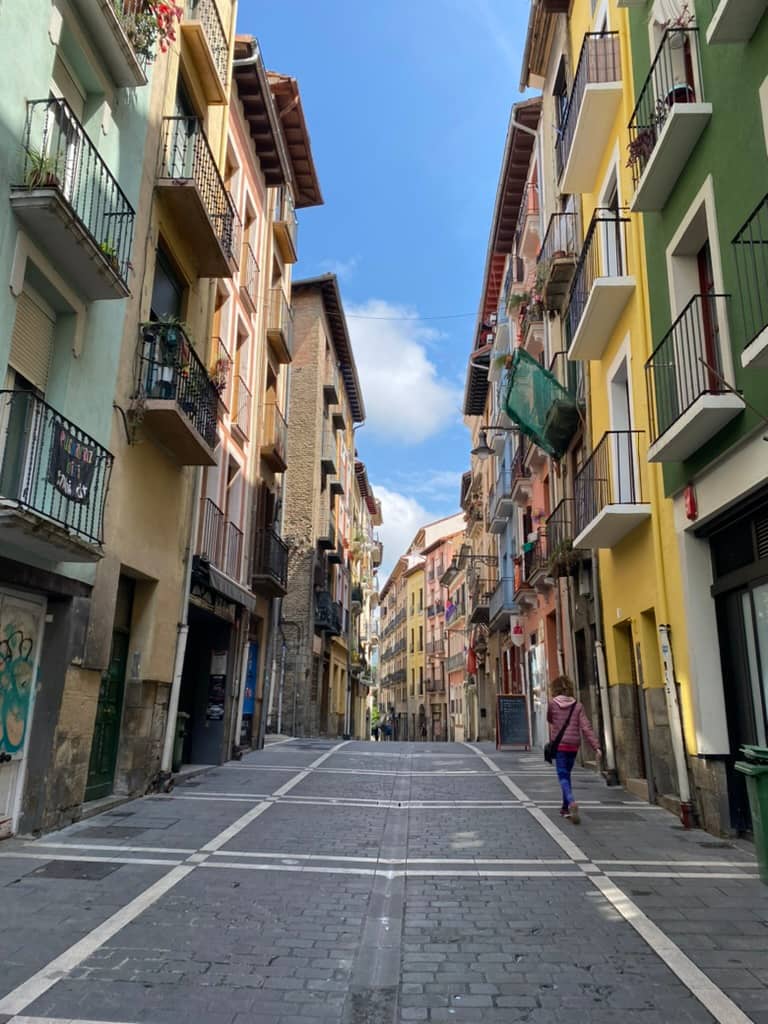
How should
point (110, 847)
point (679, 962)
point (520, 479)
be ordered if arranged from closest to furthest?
point (679, 962) < point (110, 847) < point (520, 479)

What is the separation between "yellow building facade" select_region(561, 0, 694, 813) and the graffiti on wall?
7046 mm

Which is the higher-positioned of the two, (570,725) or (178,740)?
(570,725)

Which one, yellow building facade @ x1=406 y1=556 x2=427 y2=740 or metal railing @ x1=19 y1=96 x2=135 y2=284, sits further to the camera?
yellow building facade @ x1=406 y1=556 x2=427 y2=740

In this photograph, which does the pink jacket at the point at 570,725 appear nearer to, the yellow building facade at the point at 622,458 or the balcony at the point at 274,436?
the yellow building facade at the point at 622,458

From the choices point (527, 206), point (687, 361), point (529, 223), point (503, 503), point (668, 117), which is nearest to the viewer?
point (668, 117)

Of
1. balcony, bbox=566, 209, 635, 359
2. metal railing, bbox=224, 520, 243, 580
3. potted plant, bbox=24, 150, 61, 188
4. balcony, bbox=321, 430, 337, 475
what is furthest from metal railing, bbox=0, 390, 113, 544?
balcony, bbox=321, 430, 337, 475

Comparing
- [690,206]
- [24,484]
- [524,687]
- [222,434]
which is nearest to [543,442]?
[222,434]

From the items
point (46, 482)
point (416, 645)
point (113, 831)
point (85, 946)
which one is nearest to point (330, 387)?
point (46, 482)

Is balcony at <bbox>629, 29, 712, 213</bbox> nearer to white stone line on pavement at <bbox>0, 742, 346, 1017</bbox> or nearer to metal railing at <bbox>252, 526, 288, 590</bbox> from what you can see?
white stone line on pavement at <bbox>0, 742, 346, 1017</bbox>

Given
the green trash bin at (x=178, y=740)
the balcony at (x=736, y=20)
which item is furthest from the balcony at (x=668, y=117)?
the green trash bin at (x=178, y=740)

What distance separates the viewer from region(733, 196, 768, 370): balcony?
6.28m

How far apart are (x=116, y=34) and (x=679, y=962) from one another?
10125 millimetres

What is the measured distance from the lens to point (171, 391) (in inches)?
419

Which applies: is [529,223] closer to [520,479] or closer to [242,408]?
[520,479]
